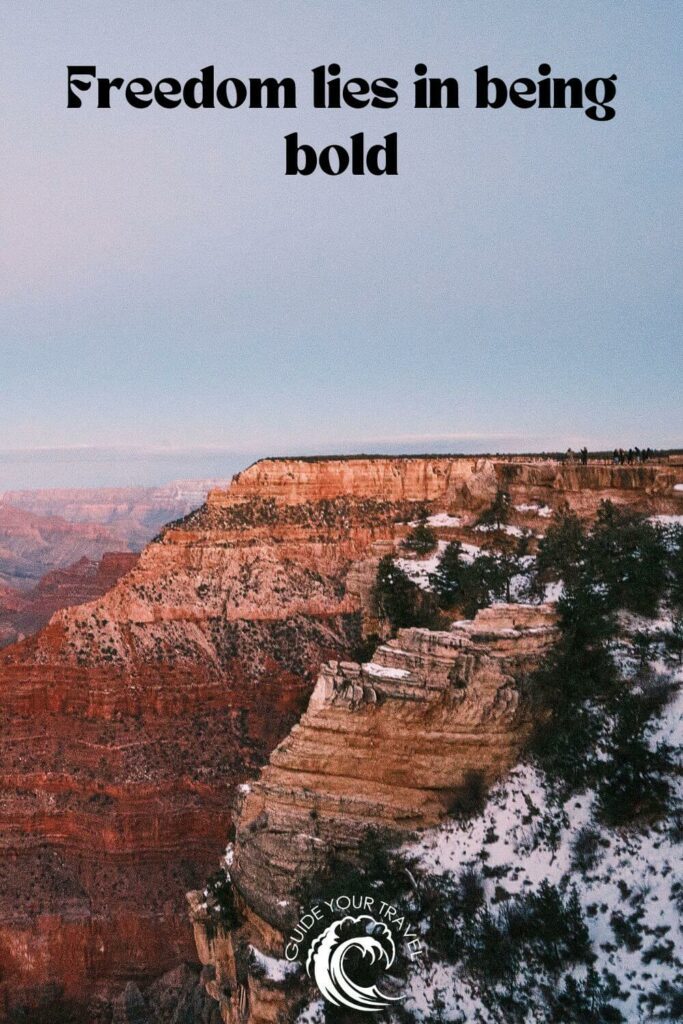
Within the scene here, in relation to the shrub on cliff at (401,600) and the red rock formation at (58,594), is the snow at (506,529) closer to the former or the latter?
the shrub on cliff at (401,600)

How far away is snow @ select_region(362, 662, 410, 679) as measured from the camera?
718 inches

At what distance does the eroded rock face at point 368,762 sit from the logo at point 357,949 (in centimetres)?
116

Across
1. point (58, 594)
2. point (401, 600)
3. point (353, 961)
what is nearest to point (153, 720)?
point (401, 600)

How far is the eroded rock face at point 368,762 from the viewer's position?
58.1 feet

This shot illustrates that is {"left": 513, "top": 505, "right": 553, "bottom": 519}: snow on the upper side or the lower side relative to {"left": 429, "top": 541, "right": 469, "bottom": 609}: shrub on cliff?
upper

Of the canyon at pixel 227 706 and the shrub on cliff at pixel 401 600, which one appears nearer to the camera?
the canyon at pixel 227 706

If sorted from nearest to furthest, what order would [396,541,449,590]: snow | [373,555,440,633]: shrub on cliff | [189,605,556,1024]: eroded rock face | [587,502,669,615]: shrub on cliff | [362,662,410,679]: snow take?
[189,605,556,1024]: eroded rock face < [362,662,410,679]: snow < [587,502,669,615]: shrub on cliff < [373,555,440,633]: shrub on cliff < [396,541,449,590]: snow

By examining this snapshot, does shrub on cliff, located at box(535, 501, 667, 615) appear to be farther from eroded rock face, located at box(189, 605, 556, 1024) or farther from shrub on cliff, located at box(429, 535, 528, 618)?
eroded rock face, located at box(189, 605, 556, 1024)

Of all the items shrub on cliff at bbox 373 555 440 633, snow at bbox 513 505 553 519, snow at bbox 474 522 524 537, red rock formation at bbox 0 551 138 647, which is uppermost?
Result: snow at bbox 513 505 553 519

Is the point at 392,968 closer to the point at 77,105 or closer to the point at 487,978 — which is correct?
the point at 487,978

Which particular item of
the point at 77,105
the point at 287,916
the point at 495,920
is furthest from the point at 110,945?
the point at 77,105

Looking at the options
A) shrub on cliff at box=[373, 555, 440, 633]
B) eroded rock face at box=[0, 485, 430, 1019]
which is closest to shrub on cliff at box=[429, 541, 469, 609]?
shrub on cliff at box=[373, 555, 440, 633]

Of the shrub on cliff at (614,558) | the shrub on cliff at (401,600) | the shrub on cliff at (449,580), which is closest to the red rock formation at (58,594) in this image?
the shrub on cliff at (401,600)

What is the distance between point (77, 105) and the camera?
2002 cm
